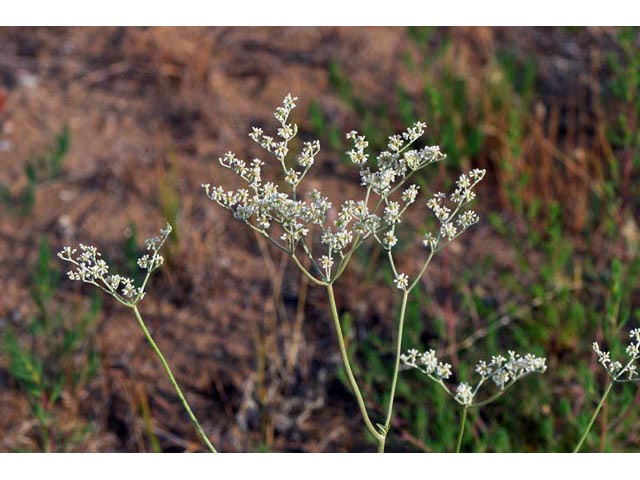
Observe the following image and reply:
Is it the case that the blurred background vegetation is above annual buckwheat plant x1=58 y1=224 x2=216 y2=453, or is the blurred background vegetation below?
above

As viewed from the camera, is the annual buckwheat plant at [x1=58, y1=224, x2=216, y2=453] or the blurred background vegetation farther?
the blurred background vegetation

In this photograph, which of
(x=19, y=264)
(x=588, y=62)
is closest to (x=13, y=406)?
(x=19, y=264)

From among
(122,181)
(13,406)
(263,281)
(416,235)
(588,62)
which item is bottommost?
(13,406)

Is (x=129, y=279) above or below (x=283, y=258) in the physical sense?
below

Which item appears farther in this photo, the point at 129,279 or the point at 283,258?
the point at 283,258

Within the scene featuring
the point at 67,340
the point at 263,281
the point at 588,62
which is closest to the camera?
the point at 67,340

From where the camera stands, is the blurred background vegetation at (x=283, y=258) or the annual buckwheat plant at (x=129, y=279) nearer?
the annual buckwheat plant at (x=129, y=279)

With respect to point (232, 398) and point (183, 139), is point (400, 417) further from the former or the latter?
point (183, 139)

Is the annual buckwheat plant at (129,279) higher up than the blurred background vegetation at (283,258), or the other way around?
the blurred background vegetation at (283,258)
